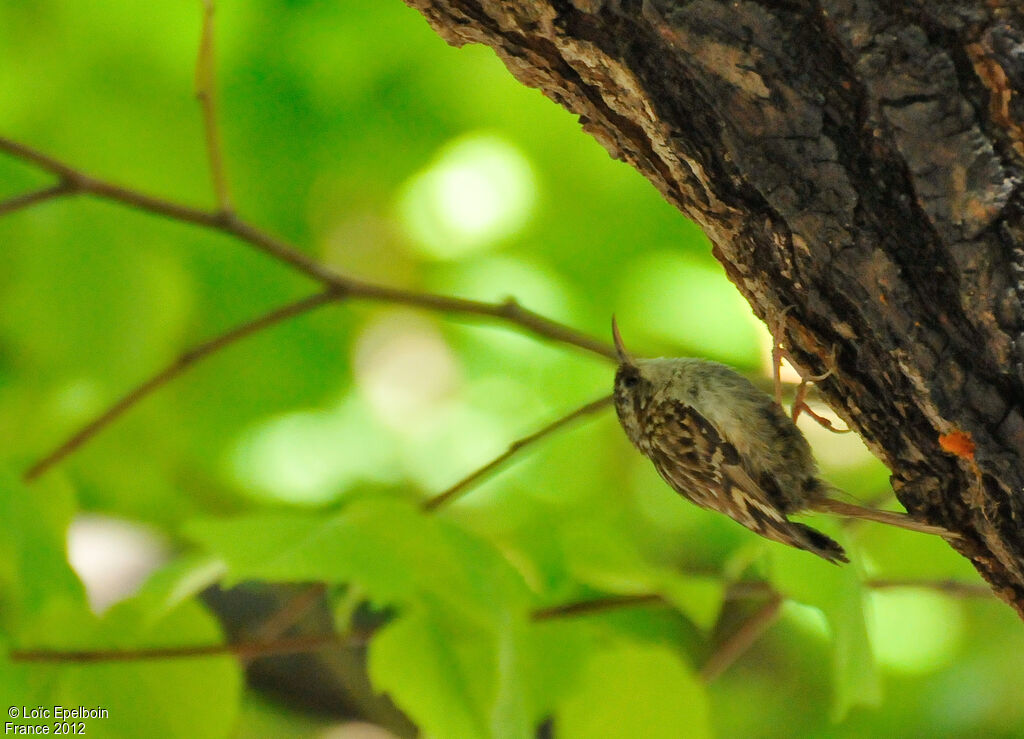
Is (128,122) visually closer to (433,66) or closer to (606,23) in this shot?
(433,66)

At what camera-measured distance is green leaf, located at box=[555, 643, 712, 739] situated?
4.34ft

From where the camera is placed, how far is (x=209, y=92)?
150 centimetres

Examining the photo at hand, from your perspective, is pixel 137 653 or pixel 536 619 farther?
pixel 536 619

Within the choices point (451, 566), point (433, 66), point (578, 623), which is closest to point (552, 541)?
point (578, 623)

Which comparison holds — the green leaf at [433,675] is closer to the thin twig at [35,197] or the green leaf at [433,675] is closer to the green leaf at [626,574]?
the green leaf at [626,574]

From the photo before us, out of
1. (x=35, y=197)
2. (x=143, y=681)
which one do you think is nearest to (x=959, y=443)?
(x=143, y=681)

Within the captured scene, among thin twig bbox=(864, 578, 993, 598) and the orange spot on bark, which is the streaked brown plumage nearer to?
thin twig bbox=(864, 578, 993, 598)

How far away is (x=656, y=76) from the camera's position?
0.98m

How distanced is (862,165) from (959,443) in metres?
0.32

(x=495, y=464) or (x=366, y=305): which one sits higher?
(x=495, y=464)

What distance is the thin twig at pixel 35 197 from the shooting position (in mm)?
1520

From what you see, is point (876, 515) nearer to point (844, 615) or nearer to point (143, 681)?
point (844, 615)

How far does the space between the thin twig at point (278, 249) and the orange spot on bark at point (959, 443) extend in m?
0.61

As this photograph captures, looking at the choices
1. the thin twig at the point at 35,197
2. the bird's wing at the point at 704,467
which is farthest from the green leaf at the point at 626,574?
the thin twig at the point at 35,197
